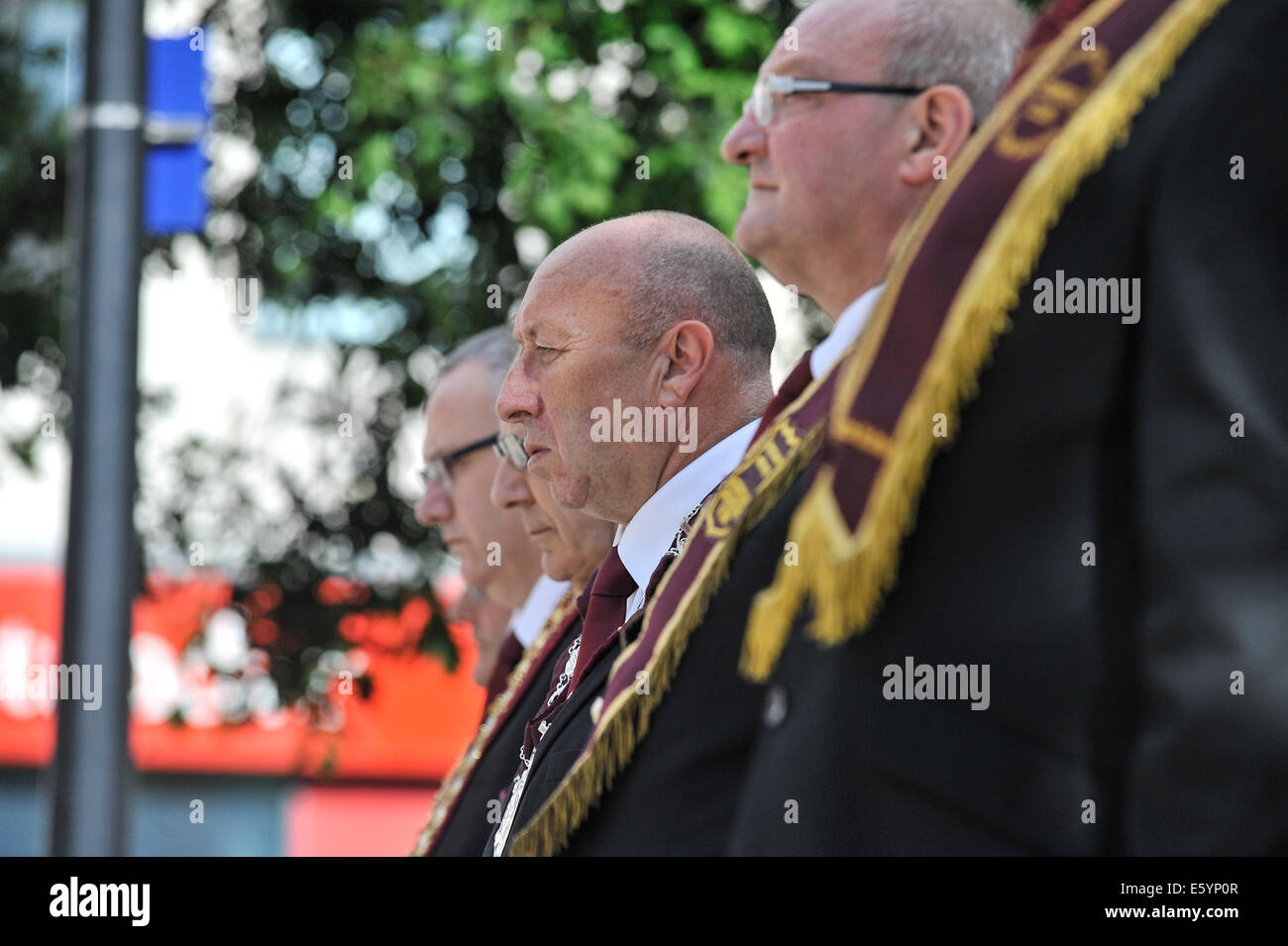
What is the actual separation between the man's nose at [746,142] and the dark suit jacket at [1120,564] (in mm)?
691

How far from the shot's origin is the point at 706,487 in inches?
115

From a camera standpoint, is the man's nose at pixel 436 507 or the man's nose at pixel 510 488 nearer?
the man's nose at pixel 510 488

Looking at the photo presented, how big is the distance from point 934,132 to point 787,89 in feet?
0.65

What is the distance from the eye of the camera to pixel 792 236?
7.28 ft

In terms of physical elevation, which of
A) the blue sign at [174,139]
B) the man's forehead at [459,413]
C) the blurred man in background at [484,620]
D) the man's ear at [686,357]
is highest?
the blue sign at [174,139]

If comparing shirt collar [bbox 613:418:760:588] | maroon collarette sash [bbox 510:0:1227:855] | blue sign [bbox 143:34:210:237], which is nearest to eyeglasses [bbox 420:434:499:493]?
blue sign [bbox 143:34:210:237]

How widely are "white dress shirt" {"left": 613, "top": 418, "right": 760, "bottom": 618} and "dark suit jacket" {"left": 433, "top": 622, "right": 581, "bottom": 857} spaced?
0.76m

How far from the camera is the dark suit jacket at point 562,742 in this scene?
2.75m

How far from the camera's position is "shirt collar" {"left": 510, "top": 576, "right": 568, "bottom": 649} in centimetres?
447

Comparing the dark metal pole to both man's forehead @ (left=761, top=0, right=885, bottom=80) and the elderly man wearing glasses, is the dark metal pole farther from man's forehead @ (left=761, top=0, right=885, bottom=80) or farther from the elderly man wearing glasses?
man's forehead @ (left=761, top=0, right=885, bottom=80)

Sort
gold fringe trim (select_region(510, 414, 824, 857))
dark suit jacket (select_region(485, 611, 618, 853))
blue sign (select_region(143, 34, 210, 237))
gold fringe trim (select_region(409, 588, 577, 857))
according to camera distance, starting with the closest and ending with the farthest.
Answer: gold fringe trim (select_region(510, 414, 824, 857)) → dark suit jacket (select_region(485, 611, 618, 853)) → gold fringe trim (select_region(409, 588, 577, 857)) → blue sign (select_region(143, 34, 210, 237))

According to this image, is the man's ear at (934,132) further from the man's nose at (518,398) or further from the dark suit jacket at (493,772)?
the dark suit jacket at (493,772)

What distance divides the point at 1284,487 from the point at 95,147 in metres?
4.06

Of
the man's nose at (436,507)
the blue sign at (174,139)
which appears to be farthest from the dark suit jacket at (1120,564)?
the blue sign at (174,139)
